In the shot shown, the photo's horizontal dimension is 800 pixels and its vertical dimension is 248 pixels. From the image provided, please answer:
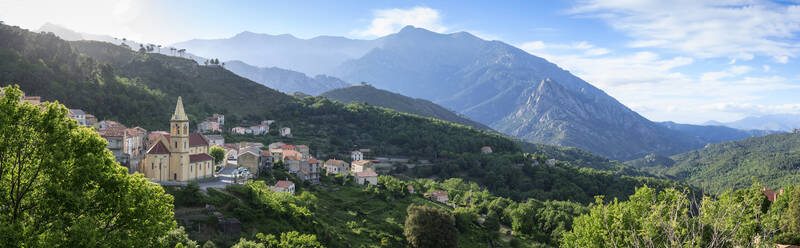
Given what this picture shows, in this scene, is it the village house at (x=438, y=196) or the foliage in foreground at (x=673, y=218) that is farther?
the village house at (x=438, y=196)

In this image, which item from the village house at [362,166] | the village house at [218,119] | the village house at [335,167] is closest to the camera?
the village house at [335,167]

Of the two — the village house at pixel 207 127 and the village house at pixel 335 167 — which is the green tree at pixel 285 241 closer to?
the village house at pixel 335 167

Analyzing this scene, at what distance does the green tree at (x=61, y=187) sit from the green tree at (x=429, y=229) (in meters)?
38.6

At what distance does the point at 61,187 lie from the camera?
45.1ft

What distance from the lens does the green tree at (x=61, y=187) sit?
13297 millimetres

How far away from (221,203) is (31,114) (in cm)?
2612

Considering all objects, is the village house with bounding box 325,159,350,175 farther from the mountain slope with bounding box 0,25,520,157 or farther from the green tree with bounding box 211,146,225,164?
the mountain slope with bounding box 0,25,520,157

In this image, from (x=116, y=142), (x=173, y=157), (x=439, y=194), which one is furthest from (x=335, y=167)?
(x=173, y=157)

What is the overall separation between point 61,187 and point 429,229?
135 ft

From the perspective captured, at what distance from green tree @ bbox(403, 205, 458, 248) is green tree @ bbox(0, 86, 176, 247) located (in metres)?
38.6

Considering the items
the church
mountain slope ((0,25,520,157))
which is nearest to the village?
the church

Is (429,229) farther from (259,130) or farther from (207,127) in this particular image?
(259,130)

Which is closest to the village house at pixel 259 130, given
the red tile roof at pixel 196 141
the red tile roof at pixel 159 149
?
the red tile roof at pixel 196 141

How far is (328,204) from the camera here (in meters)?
60.8
